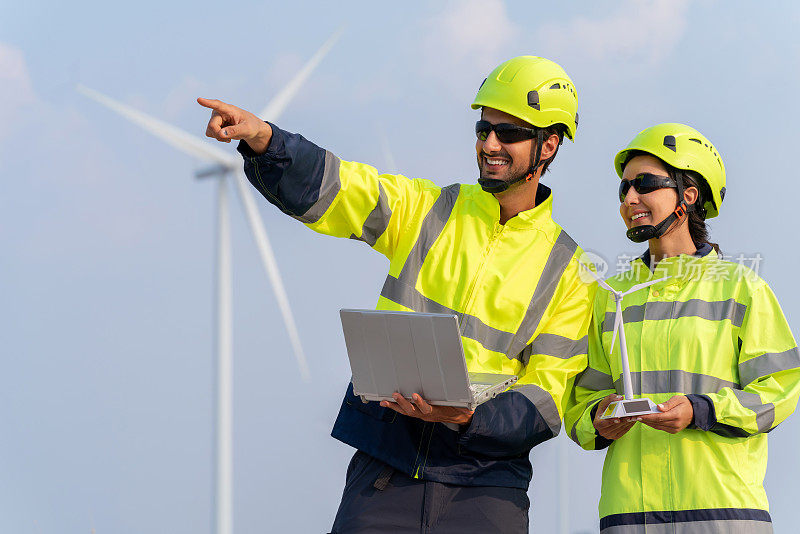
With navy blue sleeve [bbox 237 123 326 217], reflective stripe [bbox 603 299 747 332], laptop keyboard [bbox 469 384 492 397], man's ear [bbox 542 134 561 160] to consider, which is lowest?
laptop keyboard [bbox 469 384 492 397]

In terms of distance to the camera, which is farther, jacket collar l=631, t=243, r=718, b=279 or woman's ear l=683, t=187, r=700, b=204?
woman's ear l=683, t=187, r=700, b=204

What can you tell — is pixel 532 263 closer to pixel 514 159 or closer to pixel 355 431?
pixel 514 159

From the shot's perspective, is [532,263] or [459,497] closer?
[459,497]

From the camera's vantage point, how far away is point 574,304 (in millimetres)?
6430

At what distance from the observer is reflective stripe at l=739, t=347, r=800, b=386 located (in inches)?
239

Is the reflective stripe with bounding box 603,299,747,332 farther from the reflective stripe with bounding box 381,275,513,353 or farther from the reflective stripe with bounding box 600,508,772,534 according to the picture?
the reflective stripe with bounding box 600,508,772,534

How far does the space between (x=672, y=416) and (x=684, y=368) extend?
523mm

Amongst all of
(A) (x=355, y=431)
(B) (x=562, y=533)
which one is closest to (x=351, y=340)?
(A) (x=355, y=431)

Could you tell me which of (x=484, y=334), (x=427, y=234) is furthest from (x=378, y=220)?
→ (x=484, y=334)

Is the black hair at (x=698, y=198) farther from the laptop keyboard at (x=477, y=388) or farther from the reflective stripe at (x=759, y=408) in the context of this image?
the laptop keyboard at (x=477, y=388)

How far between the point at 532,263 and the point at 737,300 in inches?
46.1

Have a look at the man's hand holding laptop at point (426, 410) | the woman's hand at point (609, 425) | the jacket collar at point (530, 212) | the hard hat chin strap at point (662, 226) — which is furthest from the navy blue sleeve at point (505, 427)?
the hard hat chin strap at point (662, 226)

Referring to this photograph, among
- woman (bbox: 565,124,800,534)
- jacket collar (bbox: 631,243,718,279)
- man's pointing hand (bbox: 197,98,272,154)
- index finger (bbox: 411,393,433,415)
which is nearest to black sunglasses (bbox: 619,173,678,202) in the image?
woman (bbox: 565,124,800,534)

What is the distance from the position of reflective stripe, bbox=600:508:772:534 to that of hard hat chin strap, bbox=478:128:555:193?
1976mm
